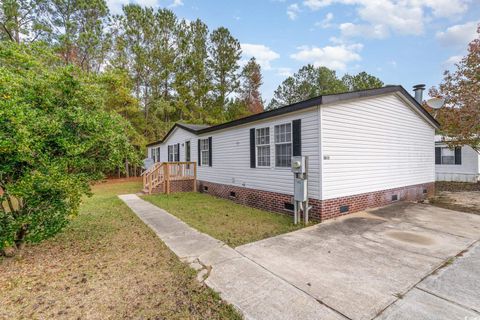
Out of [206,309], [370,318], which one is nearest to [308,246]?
[370,318]

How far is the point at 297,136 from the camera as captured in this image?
20.6ft

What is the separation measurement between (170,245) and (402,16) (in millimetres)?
13175

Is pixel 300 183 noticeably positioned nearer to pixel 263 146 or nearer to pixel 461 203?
pixel 263 146

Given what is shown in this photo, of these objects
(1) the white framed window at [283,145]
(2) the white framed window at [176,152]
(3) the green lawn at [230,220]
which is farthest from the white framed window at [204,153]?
(1) the white framed window at [283,145]

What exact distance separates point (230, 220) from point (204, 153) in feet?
18.6

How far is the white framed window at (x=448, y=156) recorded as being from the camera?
1425 centimetres

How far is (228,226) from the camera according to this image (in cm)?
560

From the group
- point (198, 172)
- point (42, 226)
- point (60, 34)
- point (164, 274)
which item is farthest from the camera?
point (60, 34)

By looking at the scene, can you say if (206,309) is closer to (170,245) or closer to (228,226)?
(170,245)

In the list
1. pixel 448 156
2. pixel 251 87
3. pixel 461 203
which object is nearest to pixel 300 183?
pixel 461 203

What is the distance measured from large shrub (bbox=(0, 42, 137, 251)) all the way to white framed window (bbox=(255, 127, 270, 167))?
4.24m

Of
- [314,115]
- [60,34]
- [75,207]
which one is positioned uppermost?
[60,34]

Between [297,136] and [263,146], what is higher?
[297,136]

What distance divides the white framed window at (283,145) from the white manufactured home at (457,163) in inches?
440
